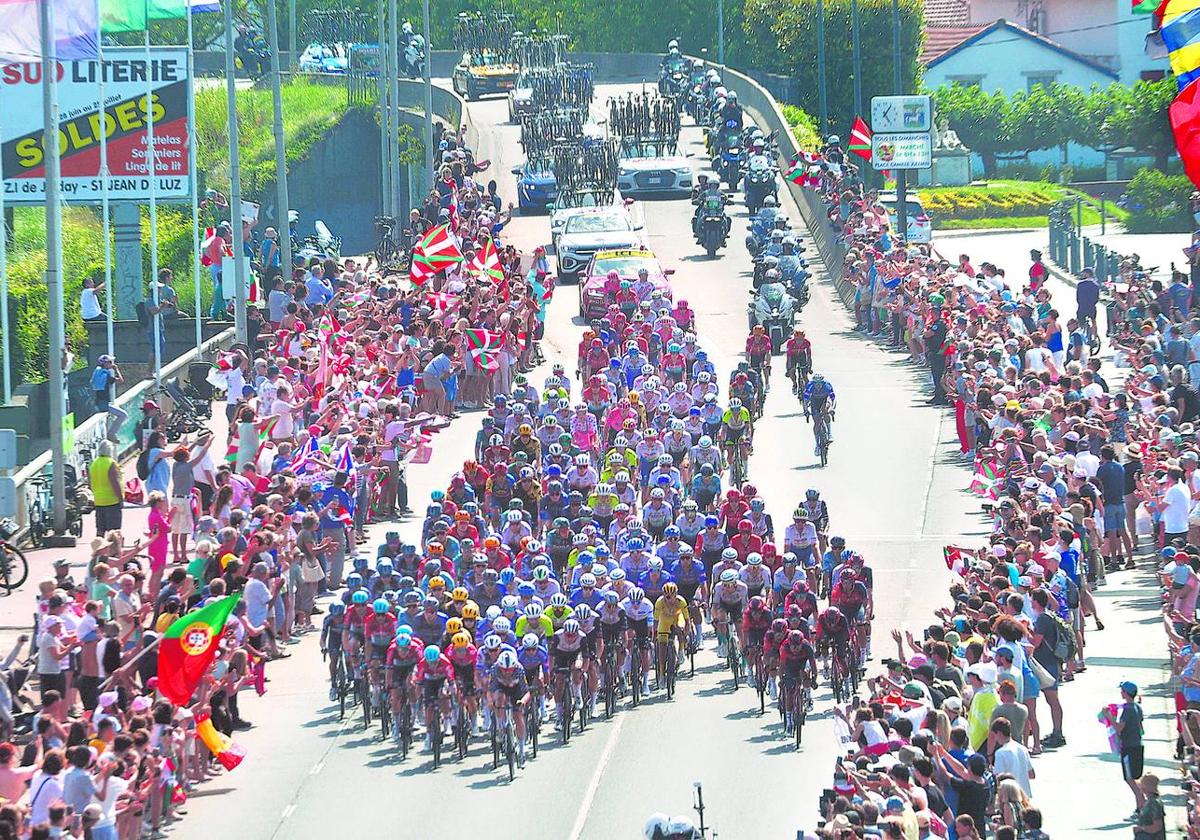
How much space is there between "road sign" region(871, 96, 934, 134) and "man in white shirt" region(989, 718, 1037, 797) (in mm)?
38294

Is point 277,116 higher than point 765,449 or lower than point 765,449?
higher

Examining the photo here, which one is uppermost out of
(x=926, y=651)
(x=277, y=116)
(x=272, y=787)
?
(x=277, y=116)

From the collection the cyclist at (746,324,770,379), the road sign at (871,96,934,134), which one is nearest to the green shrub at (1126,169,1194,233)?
the road sign at (871,96,934,134)

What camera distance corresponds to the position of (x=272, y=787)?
2234 centimetres

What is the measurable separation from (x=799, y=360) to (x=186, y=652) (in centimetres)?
1652

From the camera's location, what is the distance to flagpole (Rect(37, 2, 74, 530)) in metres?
30.7

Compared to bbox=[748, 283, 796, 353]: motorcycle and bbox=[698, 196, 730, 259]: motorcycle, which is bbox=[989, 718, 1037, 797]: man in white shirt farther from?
bbox=[698, 196, 730, 259]: motorcycle

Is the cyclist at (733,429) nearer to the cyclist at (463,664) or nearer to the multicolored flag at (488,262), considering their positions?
the multicolored flag at (488,262)

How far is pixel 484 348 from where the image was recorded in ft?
124

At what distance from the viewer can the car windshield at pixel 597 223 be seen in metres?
49.8

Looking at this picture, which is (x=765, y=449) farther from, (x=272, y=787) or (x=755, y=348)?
(x=272, y=787)

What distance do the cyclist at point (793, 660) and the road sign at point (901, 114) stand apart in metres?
34.1

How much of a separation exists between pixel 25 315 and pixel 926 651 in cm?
3244

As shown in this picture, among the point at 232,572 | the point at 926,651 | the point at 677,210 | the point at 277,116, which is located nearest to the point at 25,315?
the point at 277,116
